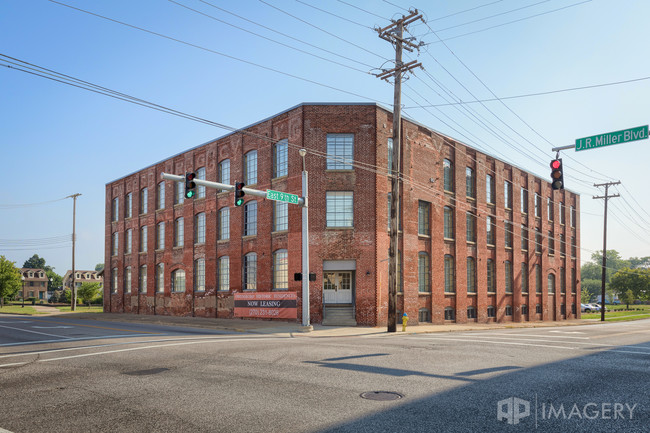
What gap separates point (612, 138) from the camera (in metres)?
14.6

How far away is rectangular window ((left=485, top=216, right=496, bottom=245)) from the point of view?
125 ft

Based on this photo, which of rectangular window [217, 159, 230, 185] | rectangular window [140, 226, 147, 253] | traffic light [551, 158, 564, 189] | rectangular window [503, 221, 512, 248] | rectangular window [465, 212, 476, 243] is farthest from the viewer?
rectangular window [140, 226, 147, 253]

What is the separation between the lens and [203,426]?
639cm

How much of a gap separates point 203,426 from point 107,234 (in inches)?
1888

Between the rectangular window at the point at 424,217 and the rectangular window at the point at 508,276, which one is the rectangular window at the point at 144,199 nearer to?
the rectangular window at the point at 424,217

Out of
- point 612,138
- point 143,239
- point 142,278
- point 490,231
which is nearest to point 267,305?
point 490,231

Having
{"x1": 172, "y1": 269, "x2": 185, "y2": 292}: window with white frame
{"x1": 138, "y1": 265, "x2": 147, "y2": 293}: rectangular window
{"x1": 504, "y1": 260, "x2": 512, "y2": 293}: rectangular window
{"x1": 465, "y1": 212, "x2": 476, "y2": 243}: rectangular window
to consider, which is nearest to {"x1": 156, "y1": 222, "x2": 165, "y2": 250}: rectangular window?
{"x1": 138, "y1": 265, "x2": 147, "y2": 293}: rectangular window

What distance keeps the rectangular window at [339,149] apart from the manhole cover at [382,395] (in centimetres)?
2103

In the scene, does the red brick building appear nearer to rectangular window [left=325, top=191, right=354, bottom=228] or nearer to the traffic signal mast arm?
rectangular window [left=325, top=191, right=354, bottom=228]

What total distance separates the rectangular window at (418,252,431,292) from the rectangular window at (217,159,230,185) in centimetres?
1440

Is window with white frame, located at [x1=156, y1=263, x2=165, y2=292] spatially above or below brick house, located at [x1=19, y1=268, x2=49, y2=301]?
above

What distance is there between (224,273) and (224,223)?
3.56 meters

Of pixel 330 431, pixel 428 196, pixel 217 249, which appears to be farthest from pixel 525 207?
pixel 330 431

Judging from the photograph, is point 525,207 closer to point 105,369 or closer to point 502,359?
point 502,359
